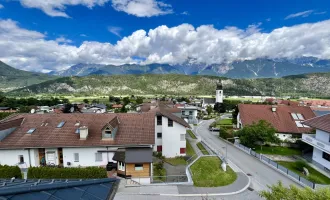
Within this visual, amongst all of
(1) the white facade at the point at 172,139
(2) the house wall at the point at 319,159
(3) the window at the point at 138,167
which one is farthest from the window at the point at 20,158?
(2) the house wall at the point at 319,159

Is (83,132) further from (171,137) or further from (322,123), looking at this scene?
(322,123)

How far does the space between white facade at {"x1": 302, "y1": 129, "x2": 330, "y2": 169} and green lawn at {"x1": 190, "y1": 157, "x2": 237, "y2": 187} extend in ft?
43.3

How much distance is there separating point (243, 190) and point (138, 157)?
12211mm

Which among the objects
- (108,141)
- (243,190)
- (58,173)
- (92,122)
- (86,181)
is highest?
(86,181)

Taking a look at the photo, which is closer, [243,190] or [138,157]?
[243,190]

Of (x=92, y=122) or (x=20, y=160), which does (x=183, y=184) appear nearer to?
(x=92, y=122)

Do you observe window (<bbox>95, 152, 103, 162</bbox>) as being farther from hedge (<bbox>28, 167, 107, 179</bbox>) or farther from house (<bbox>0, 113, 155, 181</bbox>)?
hedge (<bbox>28, 167, 107, 179</bbox>)

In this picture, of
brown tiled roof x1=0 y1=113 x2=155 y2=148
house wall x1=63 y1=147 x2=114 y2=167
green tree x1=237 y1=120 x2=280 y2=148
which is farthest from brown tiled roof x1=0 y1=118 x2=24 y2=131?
green tree x1=237 y1=120 x2=280 y2=148

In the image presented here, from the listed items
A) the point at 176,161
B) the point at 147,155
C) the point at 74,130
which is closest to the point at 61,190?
the point at 147,155

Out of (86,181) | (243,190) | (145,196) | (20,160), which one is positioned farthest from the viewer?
(20,160)

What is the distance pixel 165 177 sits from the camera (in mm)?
25312

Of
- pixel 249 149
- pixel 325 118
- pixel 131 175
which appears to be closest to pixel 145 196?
pixel 131 175

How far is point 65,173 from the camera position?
74.5ft

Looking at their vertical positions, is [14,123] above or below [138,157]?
above
